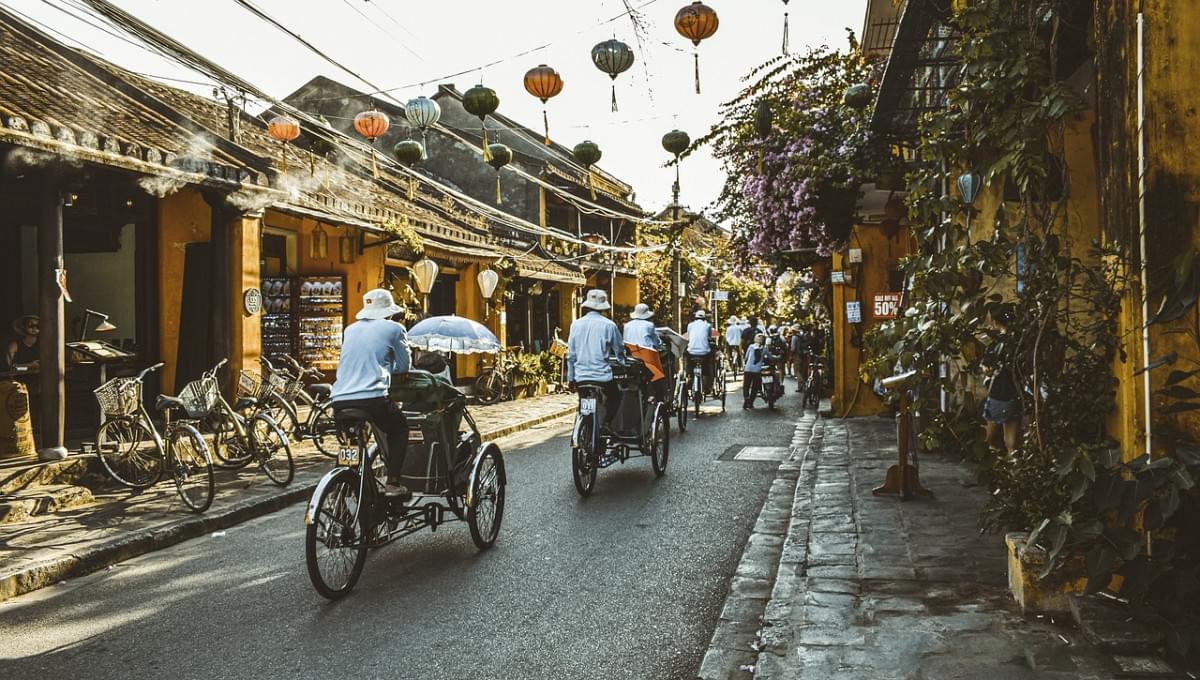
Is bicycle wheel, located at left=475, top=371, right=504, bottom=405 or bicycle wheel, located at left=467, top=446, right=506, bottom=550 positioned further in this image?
bicycle wheel, located at left=475, top=371, right=504, bottom=405

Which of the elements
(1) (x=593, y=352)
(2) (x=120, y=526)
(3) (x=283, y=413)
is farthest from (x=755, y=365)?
(2) (x=120, y=526)

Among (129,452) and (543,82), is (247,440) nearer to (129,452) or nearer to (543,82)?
(129,452)

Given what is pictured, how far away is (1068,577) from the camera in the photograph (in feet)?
15.8

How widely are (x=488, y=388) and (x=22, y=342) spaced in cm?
1068

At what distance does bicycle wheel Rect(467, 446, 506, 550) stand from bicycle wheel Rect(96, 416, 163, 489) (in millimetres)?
3772

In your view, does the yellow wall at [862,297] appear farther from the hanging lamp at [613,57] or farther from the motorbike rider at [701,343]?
the hanging lamp at [613,57]

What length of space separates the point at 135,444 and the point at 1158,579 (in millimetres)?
8575

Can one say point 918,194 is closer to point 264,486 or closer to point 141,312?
point 264,486

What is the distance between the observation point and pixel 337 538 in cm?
581

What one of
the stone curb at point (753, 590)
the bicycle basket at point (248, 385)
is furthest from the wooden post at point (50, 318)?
the stone curb at point (753, 590)

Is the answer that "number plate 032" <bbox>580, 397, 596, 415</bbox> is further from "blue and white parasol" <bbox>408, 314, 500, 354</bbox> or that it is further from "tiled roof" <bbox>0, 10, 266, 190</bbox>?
"tiled roof" <bbox>0, 10, 266, 190</bbox>

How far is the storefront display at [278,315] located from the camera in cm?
1689

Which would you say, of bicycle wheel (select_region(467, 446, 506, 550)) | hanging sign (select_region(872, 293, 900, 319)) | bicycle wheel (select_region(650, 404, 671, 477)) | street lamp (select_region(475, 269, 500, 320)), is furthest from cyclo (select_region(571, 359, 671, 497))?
street lamp (select_region(475, 269, 500, 320))

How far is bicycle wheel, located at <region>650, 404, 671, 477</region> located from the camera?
10281 mm
